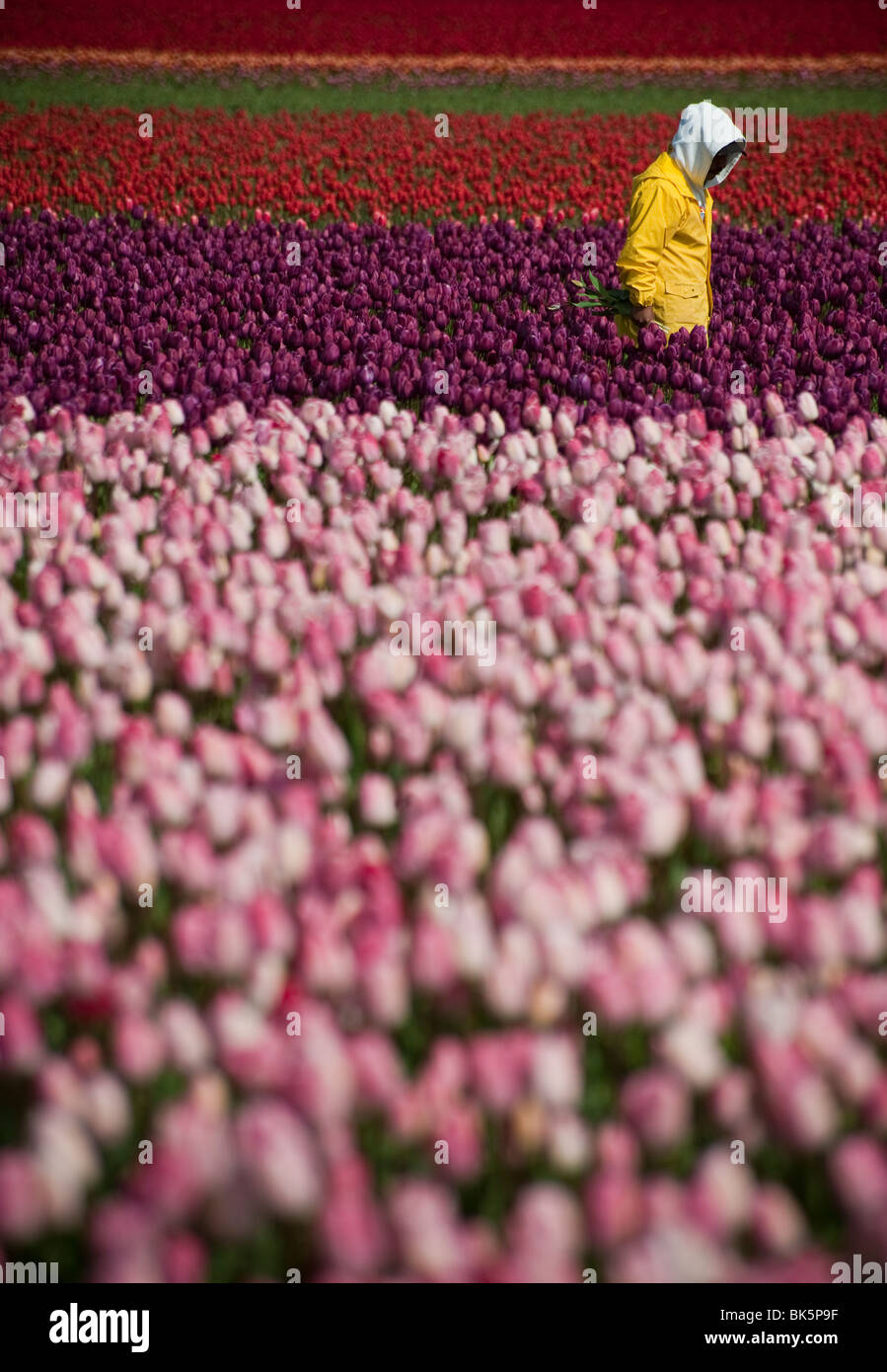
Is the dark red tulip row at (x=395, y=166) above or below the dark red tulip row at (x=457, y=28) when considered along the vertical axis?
below

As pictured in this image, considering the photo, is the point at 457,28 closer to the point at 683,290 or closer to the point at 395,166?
the point at 395,166

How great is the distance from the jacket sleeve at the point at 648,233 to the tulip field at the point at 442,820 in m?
0.65

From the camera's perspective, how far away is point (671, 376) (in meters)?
6.36

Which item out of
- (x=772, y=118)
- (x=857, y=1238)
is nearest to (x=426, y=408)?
(x=857, y=1238)

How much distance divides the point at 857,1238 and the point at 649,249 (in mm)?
6280

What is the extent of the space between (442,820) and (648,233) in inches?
219

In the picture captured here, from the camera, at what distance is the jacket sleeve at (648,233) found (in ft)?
23.1

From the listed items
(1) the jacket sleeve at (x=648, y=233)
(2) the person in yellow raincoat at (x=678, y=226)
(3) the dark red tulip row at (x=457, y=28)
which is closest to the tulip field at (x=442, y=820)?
(1) the jacket sleeve at (x=648, y=233)

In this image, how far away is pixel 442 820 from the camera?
7.71ft

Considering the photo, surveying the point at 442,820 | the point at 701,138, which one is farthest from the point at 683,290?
the point at 442,820

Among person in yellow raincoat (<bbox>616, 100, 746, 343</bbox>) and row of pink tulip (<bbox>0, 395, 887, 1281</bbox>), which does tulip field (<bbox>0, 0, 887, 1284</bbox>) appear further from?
person in yellow raincoat (<bbox>616, 100, 746, 343</bbox>)

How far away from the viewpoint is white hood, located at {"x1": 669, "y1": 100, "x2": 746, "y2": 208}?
7004mm

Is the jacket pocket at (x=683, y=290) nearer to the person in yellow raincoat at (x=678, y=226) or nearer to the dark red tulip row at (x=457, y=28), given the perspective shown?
the person in yellow raincoat at (x=678, y=226)

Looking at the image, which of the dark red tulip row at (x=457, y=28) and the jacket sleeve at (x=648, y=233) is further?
the dark red tulip row at (x=457, y=28)
